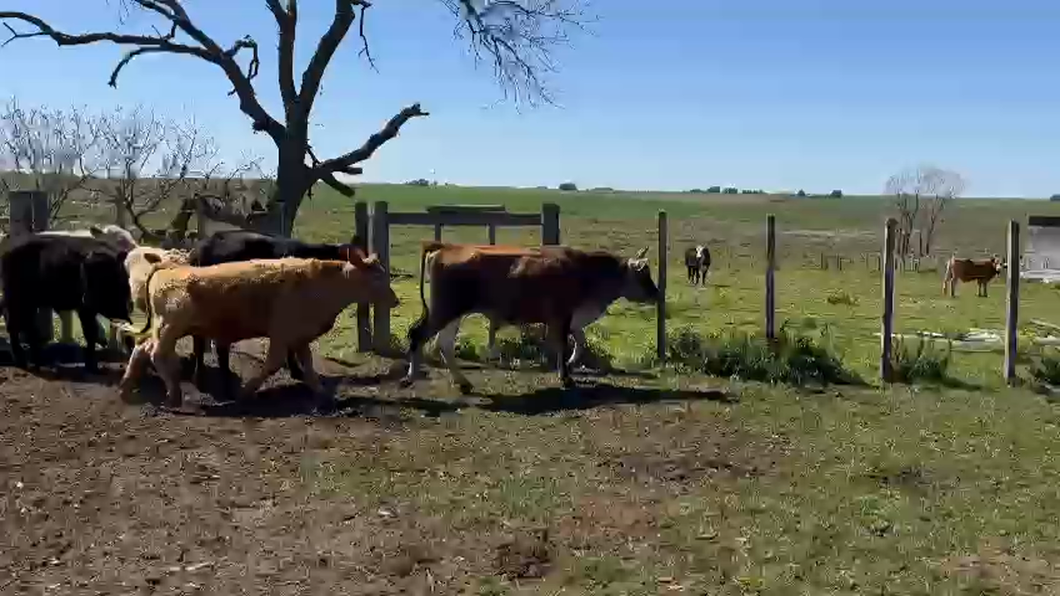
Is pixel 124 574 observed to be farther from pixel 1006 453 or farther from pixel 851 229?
pixel 851 229

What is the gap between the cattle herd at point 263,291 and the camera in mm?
9844

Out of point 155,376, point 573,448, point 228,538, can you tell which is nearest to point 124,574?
point 228,538

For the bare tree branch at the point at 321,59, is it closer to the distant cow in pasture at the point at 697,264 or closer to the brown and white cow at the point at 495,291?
the brown and white cow at the point at 495,291

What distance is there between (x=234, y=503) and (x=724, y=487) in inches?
128

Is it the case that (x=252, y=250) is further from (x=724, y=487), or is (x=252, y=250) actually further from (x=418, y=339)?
(x=724, y=487)

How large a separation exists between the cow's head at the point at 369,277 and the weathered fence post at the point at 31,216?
480 cm

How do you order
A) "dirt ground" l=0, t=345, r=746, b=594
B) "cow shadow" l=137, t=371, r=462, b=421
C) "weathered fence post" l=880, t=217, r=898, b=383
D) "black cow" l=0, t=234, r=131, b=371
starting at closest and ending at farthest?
"dirt ground" l=0, t=345, r=746, b=594, "cow shadow" l=137, t=371, r=462, b=421, "black cow" l=0, t=234, r=131, b=371, "weathered fence post" l=880, t=217, r=898, b=383

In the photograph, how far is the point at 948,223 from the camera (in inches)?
4289

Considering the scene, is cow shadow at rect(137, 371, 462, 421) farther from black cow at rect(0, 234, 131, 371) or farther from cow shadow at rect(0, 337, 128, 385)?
black cow at rect(0, 234, 131, 371)

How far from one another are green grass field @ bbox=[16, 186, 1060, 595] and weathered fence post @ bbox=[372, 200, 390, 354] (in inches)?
14.6

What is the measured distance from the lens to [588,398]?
1055 cm

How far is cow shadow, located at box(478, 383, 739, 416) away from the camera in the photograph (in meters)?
10.1

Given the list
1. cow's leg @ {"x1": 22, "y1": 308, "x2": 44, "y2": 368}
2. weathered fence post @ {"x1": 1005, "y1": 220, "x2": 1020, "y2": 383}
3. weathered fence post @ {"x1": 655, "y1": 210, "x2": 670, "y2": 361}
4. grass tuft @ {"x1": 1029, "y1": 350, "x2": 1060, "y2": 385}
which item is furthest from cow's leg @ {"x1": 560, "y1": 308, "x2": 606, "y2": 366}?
cow's leg @ {"x1": 22, "y1": 308, "x2": 44, "y2": 368}

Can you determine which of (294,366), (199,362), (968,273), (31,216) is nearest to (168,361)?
(199,362)
